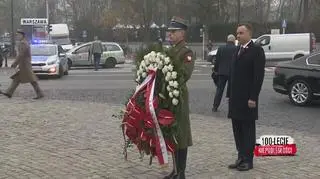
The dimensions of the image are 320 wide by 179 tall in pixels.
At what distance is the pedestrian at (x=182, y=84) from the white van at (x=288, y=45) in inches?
1084

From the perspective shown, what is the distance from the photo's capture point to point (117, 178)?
662 centimetres

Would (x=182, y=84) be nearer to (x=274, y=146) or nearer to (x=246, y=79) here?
(x=246, y=79)

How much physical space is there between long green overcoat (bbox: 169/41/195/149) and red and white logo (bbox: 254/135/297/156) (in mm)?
1802

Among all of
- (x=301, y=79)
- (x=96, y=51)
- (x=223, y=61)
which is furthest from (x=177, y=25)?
(x=96, y=51)

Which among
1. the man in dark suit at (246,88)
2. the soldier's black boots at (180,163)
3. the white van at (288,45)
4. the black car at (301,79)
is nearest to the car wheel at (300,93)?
the black car at (301,79)

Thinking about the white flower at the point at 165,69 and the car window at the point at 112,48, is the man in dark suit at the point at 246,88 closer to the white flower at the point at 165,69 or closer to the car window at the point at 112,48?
the white flower at the point at 165,69

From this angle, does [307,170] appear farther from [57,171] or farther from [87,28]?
[87,28]

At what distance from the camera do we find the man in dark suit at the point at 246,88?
22.5 feet

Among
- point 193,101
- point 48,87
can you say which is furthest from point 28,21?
point 193,101

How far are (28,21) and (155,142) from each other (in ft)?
148

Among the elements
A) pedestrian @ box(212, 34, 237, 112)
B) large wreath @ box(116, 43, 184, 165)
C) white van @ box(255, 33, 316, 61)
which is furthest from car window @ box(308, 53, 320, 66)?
white van @ box(255, 33, 316, 61)

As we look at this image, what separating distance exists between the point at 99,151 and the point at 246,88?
2.37 metres

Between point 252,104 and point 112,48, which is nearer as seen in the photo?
point 252,104

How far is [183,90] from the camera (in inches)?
243
